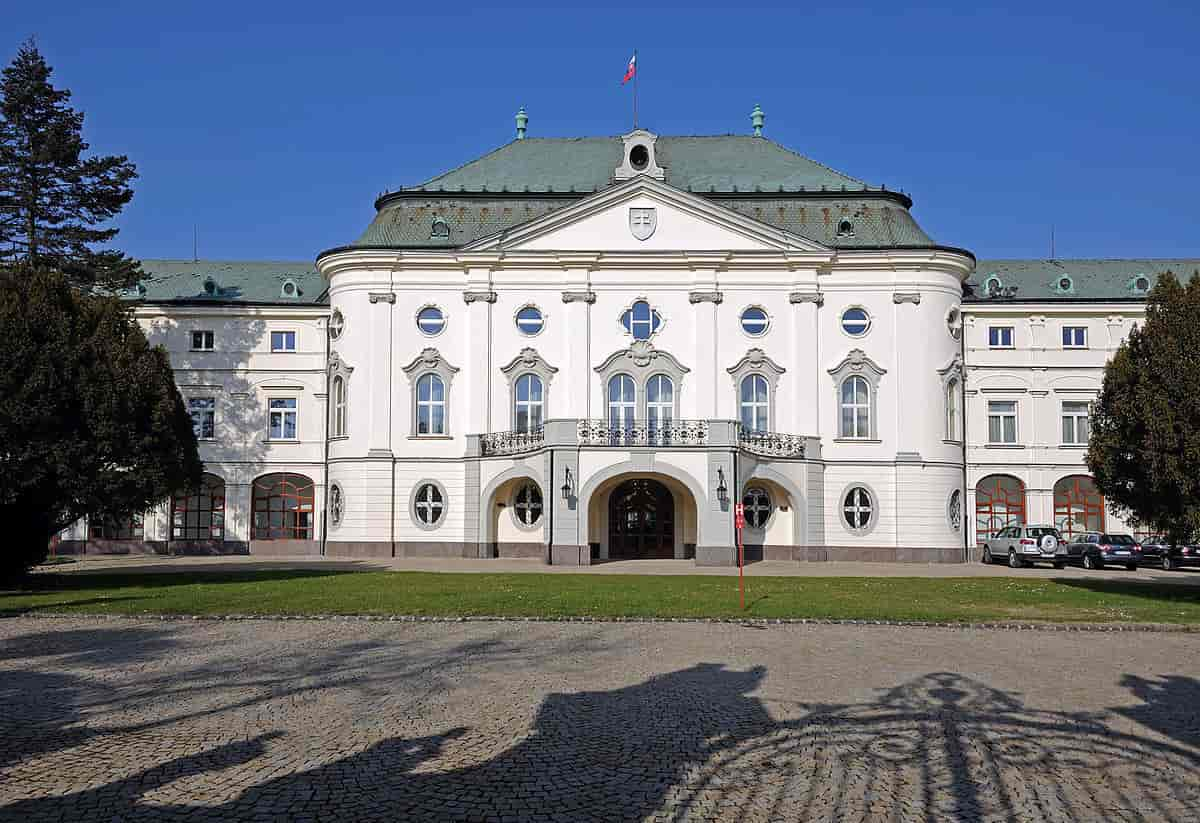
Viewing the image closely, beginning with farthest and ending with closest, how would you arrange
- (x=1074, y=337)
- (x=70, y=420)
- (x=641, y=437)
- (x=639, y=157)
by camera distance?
(x=1074, y=337)
(x=639, y=157)
(x=641, y=437)
(x=70, y=420)

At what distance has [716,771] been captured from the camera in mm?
8328

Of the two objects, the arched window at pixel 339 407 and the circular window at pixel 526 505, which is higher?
the arched window at pixel 339 407

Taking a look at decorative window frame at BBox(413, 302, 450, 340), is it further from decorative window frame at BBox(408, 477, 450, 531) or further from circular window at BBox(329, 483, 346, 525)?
circular window at BBox(329, 483, 346, 525)

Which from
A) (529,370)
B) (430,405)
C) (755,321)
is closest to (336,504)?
(430,405)

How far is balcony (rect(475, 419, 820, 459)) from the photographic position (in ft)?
118

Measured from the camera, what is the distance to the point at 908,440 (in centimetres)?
4031

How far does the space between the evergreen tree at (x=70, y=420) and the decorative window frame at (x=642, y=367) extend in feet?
58.5

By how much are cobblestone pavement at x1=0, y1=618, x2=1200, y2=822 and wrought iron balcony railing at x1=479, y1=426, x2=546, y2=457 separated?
22282 millimetres

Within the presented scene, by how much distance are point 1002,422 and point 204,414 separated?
3181cm

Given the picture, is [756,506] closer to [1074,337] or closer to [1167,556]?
[1167,556]

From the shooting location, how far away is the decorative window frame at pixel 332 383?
41281mm

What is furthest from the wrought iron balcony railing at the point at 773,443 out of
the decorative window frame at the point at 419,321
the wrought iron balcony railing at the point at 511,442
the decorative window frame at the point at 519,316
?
the decorative window frame at the point at 419,321

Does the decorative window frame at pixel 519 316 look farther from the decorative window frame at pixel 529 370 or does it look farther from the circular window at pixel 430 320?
the circular window at pixel 430 320

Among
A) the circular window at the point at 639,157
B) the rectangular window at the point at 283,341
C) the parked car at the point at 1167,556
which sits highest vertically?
the circular window at the point at 639,157
